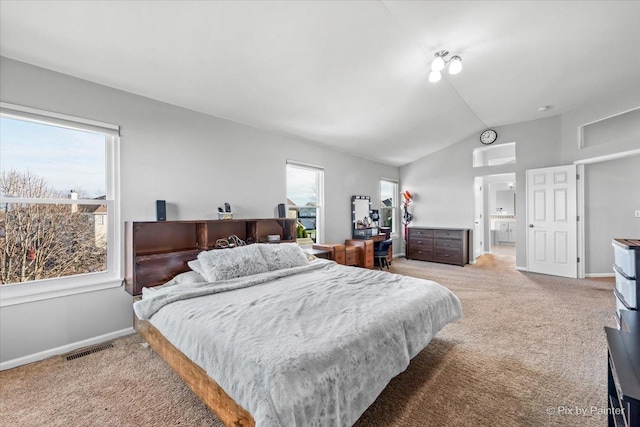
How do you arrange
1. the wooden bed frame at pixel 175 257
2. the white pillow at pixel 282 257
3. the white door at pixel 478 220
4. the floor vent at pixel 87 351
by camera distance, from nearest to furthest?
1. the wooden bed frame at pixel 175 257
2. the floor vent at pixel 87 351
3. the white pillow at pixel 282 257
4. the white door at pixel 478 220

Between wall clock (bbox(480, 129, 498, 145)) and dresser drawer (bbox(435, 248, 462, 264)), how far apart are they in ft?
8.05

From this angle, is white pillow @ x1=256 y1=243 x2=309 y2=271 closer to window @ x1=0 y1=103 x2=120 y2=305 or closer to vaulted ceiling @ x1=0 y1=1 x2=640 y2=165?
window @ x1=0 y1=103 x2=120 y2=305

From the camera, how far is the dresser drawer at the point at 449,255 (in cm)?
578

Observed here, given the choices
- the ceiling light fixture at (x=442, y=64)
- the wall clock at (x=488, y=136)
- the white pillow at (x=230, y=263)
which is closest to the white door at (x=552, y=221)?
the wall clock at (x=488, y=136)

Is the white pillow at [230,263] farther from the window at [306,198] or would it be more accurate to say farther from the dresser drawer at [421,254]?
the dresser drawer at [421,254]

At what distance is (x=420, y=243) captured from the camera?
6.42 m

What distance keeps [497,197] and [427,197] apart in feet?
14.4

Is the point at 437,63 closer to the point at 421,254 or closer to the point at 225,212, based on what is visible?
the point at 225,212

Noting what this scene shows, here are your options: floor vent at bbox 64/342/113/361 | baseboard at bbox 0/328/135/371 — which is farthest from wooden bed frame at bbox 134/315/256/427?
baseboard at bbox 0/328/135/371

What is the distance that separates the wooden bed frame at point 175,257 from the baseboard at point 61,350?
16 cm

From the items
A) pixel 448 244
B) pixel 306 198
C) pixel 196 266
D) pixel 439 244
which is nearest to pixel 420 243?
pixel 439 244

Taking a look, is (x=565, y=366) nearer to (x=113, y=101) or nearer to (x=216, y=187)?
(x=216, y=187)

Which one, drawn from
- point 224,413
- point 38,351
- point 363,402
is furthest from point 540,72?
point 38,351

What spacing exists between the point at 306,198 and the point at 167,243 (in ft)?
7.96
